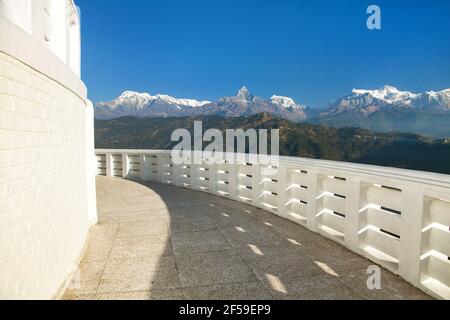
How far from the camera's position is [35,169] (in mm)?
2867

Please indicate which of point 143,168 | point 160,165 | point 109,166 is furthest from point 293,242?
point 109,166

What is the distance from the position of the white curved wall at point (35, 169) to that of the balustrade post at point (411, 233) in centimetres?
377

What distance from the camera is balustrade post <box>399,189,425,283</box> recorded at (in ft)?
11.4

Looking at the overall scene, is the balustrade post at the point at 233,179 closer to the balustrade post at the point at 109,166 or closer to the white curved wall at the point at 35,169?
the white curved wall at the point at 35,169

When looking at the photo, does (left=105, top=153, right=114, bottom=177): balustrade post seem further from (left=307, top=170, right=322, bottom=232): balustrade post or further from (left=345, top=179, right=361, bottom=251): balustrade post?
(left=345, top=179, right=361, bottom=251): balustrade post

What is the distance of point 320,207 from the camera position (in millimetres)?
5535

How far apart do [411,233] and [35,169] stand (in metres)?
3.86

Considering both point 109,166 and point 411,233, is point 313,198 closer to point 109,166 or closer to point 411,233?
point 411,233

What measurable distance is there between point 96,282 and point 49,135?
1737mm

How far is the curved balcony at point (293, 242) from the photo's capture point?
345 cm

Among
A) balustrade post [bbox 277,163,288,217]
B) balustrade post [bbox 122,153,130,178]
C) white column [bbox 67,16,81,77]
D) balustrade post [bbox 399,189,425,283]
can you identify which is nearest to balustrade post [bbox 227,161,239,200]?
Answer: balustrade post [bbox 277,163,288,217]
